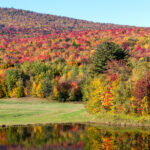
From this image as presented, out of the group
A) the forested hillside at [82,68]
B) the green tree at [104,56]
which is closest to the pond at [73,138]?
the forested hillside at [82,68]

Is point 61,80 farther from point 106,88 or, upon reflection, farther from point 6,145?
point 6,145

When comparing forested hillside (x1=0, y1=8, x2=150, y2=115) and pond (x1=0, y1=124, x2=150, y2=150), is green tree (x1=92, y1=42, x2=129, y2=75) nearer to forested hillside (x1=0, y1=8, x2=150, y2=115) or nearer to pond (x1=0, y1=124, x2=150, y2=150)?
forested hillside (x1=0, y1=8, x2=150, y2=115)

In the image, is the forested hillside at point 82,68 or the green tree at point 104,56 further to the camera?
the green tree at point 104,56

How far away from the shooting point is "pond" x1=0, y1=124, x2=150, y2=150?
27.2 metres

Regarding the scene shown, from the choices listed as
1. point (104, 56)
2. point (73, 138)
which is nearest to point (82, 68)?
point (104, 56)

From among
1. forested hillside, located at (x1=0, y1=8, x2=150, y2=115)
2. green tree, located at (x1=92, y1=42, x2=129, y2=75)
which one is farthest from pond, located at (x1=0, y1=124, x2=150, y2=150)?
green tree, located at (x1=92, y1=42, x2=129, y2=75)

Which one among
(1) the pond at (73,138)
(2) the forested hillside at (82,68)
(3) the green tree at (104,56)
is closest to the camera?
(1) the pond at (73,138)

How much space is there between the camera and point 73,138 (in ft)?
104

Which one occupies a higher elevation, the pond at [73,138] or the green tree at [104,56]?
the green tree at [104,56]

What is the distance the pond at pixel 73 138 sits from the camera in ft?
89.2

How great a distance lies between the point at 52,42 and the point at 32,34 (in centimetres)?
2950

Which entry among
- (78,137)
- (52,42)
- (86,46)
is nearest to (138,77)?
(78,137)

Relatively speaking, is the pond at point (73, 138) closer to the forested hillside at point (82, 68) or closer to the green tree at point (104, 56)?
the forested hillside at point (82, 68)

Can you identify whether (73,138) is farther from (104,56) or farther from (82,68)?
(82,68)
